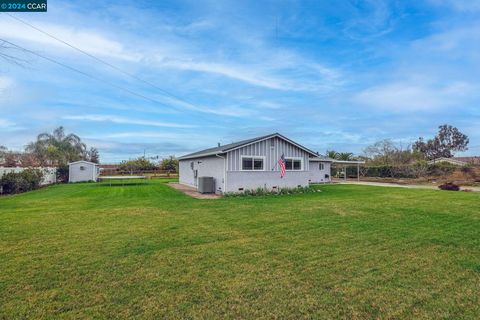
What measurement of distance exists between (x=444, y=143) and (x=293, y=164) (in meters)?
42.6

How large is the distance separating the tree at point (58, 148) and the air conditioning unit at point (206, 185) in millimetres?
24777

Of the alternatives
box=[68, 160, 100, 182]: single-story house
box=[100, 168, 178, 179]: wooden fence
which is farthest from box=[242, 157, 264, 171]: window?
box=[100, 168, 178, 179]: wooden fence

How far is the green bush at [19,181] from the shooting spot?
49.4 feet

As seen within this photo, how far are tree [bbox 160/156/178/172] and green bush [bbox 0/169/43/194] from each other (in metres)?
→ 16.9

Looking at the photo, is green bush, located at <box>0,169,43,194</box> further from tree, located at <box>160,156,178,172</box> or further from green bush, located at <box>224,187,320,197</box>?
tree, located at <box>160,156,178,172</box>

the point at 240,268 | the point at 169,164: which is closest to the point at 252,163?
the point at 240,268

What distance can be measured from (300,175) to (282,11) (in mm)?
8991

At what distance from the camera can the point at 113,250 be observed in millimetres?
4793

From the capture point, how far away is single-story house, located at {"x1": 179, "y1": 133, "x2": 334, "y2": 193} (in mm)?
13883

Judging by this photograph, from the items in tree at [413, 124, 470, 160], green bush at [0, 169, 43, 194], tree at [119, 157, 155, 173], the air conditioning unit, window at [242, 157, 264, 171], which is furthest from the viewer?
tree at [413, 124, 470, 160]

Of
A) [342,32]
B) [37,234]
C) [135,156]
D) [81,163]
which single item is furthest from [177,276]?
[135,156]

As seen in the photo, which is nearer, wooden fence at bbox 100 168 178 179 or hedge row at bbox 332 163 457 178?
hedge row at bbox 332 163 457 178

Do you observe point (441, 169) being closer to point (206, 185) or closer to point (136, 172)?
point (206, 185)

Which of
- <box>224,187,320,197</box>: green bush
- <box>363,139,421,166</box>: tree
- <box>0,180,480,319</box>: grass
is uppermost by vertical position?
<box>363,139,421,166</box>: tree
